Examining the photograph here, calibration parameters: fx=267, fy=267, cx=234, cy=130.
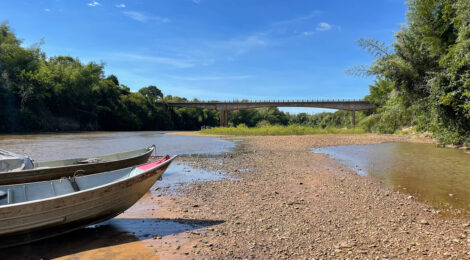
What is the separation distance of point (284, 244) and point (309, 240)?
452 millimetres

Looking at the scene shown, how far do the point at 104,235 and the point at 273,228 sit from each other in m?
3.10

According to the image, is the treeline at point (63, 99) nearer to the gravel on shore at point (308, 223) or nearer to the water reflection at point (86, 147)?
the water reflection at point (86, 147)

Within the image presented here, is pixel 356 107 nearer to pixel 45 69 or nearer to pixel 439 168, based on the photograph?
pixel 439 168

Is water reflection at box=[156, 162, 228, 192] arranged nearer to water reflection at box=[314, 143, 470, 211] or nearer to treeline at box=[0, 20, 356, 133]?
water reflection at box=[314, 143, 470, 211]

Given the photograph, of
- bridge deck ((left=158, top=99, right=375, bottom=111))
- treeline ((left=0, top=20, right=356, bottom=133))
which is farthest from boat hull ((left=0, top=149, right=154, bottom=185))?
bridge deck ((left=158, top=99, right=375, bottom=111))

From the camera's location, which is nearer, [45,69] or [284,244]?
[284,244]

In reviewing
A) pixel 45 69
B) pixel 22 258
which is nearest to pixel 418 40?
pixel 22 258

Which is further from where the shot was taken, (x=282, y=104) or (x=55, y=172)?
(x=282, y=104)

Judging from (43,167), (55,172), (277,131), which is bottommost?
(55,172)

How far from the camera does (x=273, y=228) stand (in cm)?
495

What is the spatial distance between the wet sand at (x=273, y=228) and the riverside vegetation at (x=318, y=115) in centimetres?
608

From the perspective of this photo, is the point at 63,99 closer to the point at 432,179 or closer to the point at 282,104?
the point at 282,104

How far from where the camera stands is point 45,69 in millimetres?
52719

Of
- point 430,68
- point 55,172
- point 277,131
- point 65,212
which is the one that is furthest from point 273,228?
point 277,131
